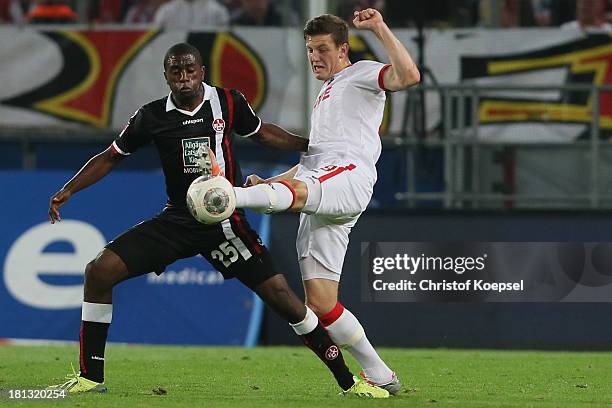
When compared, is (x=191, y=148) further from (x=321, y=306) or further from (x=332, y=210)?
(x=321, y=306)

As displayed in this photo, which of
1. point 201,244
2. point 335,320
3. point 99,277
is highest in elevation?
point 201,244

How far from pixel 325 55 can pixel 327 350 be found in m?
1.79

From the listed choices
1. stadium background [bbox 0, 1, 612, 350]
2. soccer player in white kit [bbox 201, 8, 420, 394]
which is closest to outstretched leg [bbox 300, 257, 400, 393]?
soccer player in white kit [bbox 201, 8, 420, 394]

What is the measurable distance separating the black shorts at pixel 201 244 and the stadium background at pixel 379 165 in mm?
4796

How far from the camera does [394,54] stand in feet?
24.2

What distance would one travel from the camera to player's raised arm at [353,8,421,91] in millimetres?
7379

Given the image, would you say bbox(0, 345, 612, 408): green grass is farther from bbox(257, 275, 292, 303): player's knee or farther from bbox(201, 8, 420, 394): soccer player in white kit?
bbox(257, 275, 292, 303): player's knee

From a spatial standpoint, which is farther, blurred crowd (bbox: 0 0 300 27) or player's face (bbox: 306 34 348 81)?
blurred crowd (bbox: 0 0 300 27)

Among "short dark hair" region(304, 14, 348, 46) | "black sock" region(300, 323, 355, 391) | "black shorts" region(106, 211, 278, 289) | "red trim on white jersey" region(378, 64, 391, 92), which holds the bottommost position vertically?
"black sock" region(300, 323, 355, 391)

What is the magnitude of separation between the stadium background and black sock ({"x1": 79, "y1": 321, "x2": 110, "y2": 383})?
15.6ft

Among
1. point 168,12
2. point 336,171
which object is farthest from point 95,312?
point 168,12

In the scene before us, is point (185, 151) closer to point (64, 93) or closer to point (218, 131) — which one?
point (218, 131)

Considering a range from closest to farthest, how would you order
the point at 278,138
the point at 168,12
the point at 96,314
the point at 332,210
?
the point at 332,210 → the point at 96,314 → the point at 278,138 → the point at 168,12

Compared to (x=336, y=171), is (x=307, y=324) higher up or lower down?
lower down
